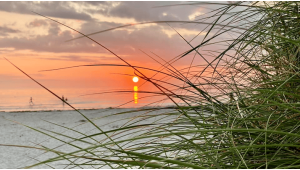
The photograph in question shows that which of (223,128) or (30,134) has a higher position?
(30,134)

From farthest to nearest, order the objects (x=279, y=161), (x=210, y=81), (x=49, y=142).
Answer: (x=49, y=142) → (x=210, y=81) → (x=279, y=161)

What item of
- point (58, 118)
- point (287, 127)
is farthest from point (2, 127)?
point (287, 127)

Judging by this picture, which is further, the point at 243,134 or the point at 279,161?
the point at 243,134

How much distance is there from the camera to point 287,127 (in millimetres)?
708

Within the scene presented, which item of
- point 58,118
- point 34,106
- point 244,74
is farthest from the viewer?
point 34,106

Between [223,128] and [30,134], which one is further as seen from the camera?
[30,134]

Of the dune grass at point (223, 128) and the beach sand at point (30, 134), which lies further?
the beach sand at point (30, 134)

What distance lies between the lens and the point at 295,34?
3.30 ft

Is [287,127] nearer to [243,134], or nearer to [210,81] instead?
[243,134]

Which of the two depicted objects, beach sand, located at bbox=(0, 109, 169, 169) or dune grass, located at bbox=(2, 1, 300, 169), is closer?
dune grass, located at bbox=(2, 1, 300, 169)

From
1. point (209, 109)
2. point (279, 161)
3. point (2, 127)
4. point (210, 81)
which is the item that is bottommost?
point (279, 161)

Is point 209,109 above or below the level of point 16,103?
below

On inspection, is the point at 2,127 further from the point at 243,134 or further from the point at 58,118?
the point at 243,134

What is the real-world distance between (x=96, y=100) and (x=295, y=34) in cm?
664
